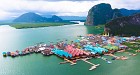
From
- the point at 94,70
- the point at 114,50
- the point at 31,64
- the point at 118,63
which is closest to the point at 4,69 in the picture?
the point at 31,64

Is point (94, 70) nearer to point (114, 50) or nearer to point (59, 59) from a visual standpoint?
point (59, 59)

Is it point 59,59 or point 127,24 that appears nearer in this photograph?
point 59,59

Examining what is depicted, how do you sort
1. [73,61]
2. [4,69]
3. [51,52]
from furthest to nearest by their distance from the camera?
[51,52] → [73,61] → [4,69]

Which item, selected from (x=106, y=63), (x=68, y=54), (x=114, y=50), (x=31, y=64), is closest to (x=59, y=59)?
(x=68, y=54)

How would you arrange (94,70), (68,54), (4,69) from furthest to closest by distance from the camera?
(68,54), (4,69), (94,70)

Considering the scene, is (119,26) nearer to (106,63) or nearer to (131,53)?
(131,53)

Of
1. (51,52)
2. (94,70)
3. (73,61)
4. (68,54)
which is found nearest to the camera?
A: (94,70)
